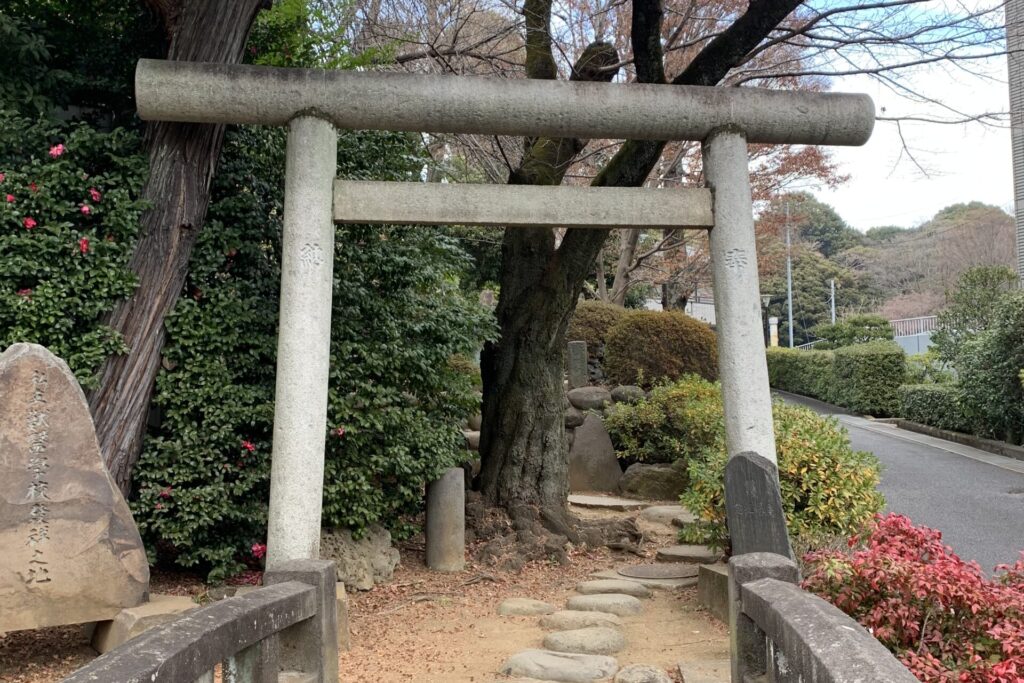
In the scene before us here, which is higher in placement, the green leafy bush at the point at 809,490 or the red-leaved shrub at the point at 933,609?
the green leafy bush at the point at 809,490

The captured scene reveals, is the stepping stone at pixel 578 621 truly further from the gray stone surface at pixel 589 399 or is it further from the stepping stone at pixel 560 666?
the gray stone surface at pixel 589 399

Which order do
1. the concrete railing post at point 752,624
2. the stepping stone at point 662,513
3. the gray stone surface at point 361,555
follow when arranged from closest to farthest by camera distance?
the concrete railing post at point 752,624 < the gray stone surface at point 361,555 < the stepping stone at point 662,513

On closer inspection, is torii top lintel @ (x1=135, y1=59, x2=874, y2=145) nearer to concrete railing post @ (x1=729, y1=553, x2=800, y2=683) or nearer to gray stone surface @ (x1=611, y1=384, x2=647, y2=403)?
concrete railing post @ (x1=729, y1=553, x2=800, y2=683)

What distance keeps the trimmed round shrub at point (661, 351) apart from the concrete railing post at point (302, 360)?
9986mm

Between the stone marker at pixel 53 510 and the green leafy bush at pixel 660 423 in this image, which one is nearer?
the stone marker at pixel 53 510

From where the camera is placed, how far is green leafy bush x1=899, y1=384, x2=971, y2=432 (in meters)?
17.2

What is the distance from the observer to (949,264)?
35906mm

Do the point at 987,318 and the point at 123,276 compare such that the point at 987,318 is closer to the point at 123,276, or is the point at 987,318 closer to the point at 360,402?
the point at 360,402

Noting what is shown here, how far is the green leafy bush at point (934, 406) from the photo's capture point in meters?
17.2

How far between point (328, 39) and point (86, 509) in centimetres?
451

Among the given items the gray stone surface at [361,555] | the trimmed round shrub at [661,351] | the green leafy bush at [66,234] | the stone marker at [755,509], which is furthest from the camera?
the trimmed round shrub at [661,351]

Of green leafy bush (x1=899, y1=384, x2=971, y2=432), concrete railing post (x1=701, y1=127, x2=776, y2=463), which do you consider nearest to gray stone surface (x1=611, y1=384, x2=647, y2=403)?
green leafy bush (x1=899, y1=384, x2=971, y2=432)

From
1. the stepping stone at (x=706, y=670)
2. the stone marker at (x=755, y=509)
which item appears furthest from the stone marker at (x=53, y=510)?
the stone marker at (x=755, y=509)

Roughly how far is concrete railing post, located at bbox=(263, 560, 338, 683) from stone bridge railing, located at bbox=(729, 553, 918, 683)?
2174 millimetres
